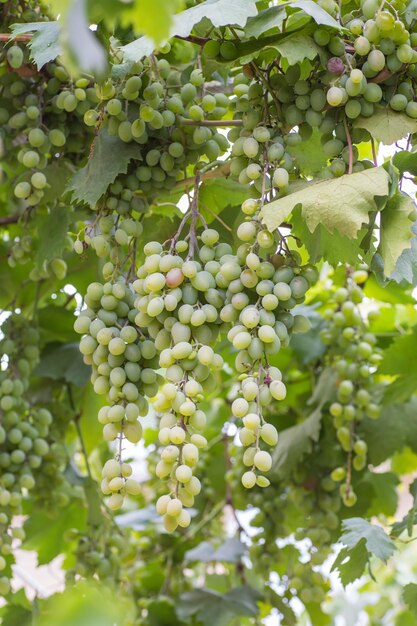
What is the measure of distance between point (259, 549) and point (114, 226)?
0.83m

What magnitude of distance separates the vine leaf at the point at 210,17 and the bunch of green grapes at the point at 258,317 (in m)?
0.16

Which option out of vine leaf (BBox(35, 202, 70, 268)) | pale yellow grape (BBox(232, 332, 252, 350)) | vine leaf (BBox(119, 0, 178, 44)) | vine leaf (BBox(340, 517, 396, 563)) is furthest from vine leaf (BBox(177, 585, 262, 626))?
vine leaf (BBox(119, 0, 178, 44))

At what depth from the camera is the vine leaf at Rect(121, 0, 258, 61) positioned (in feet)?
2.53

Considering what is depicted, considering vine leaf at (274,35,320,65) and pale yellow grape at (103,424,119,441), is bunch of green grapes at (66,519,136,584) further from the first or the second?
vine leaf at (274,35,320,65)

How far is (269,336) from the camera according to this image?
72 cm

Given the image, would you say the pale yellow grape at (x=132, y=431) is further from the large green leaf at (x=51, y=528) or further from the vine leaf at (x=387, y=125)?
the large green leaf at (x=51, y=528)

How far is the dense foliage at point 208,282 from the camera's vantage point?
0.75 meters

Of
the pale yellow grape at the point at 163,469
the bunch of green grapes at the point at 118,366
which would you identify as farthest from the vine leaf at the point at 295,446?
the pale yellow grape at the point at 163,469

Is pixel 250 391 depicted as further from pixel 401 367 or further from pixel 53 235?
pixel 401 367

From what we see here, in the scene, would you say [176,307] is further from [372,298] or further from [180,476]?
[372,298]

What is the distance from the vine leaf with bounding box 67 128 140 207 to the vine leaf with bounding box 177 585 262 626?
0.87 metres

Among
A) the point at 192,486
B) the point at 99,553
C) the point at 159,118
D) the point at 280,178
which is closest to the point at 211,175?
the point at 159,118

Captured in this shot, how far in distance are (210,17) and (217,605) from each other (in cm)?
109

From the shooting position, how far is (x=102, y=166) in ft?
3.09
